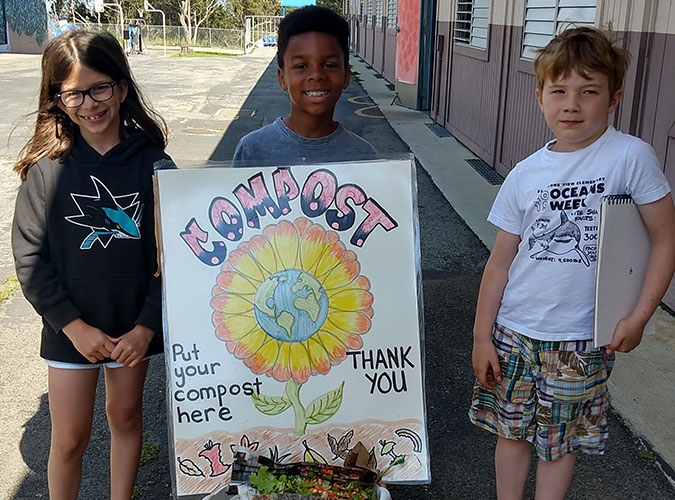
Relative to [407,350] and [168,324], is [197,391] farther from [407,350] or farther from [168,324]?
[407,350]

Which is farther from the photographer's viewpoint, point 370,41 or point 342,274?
point 370,41

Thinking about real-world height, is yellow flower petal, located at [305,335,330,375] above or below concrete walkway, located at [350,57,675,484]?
above

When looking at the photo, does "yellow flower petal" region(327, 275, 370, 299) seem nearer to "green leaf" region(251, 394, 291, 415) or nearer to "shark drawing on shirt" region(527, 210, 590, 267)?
"green leaf" region(251, 394, 291, 415)

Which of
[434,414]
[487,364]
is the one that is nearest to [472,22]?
[434,414]

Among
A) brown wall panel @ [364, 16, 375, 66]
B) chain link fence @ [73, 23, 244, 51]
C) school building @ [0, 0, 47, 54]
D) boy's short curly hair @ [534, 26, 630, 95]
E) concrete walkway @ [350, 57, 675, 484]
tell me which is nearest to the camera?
boy's short curly hair @ [534, 26, 630, 95]

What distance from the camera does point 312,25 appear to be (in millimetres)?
2242

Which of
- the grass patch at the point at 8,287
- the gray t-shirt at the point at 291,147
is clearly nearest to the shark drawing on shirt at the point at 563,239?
the gray t-shirt at the point at 291,147

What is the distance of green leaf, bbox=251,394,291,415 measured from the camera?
209 centimetres

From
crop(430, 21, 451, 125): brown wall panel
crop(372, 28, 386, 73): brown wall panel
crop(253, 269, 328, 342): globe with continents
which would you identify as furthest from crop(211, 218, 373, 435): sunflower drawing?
crop(372, 28, 386, 73): brown wall panel

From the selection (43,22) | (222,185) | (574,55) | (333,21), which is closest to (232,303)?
(222,185)

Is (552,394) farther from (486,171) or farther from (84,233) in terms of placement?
(486,171)

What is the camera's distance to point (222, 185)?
206cm

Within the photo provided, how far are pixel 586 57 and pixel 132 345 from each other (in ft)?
5.31

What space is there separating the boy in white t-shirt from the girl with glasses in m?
1.11
